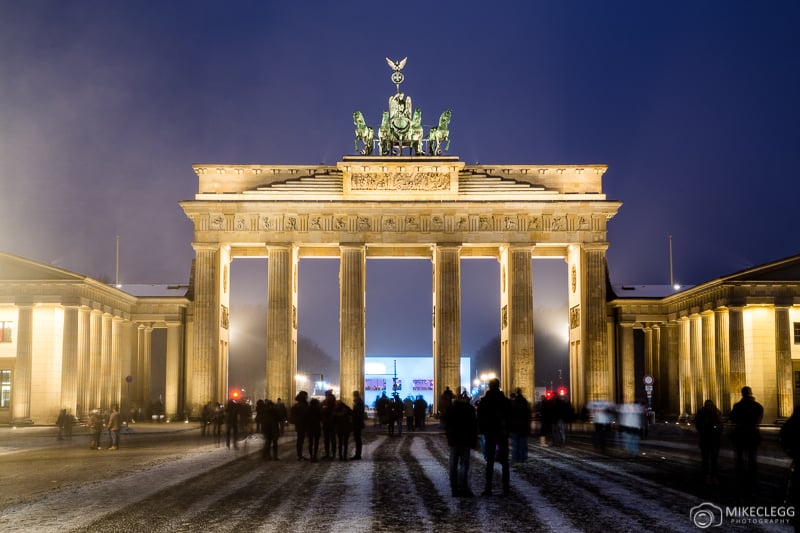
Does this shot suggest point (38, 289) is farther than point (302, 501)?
Yes

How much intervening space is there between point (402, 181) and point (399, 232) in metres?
3.52

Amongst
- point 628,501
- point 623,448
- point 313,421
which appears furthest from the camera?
point 623,448

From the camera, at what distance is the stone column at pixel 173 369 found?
64.7 metres

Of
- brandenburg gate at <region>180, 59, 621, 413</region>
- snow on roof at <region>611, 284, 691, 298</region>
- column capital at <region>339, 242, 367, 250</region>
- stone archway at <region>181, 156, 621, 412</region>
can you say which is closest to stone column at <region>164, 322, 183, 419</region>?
stone archway at <region>181, 156, 621, 412</region>

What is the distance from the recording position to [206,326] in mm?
62875

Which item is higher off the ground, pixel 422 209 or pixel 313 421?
pixel 422 209

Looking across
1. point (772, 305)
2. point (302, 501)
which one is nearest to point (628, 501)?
point (302, 501)

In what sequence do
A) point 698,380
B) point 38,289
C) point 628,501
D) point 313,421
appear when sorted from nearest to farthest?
point 628,501
point 313,421
point 38,289
point 698,380

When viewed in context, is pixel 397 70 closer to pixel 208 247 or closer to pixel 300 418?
pixel 208 247

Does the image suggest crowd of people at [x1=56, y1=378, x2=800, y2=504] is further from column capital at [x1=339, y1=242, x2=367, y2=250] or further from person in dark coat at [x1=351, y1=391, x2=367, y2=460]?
column capital at [x1=339, y1=242, x2=367, y2=250]

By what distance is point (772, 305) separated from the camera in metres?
55.9

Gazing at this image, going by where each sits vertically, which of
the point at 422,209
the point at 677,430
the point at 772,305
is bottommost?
the point at 677,430

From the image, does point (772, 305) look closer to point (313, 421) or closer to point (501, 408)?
point (313, 421)

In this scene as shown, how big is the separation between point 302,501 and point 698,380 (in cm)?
5076
